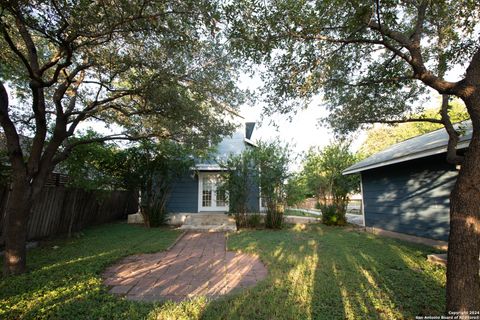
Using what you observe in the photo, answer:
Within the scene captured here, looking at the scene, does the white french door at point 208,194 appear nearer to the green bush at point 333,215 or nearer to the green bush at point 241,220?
the green bush at point 241,220

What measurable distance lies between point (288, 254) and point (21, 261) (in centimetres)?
530

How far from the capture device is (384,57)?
5680 mm

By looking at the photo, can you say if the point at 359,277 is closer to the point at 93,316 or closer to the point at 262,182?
the point at 93,316

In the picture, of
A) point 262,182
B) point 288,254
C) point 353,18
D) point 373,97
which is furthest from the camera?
point 262,182

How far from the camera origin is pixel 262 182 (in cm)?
911

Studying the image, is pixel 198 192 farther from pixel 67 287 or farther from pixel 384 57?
pixel 384 57

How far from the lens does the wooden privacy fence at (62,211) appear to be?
20.6 ft

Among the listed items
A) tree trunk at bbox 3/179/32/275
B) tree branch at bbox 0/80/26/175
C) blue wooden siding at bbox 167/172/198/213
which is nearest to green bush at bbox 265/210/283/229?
blue wooden siding at bbox 167/172/198/213

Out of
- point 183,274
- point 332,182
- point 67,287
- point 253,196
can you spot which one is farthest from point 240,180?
point 67,287

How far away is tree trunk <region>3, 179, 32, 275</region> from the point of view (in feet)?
12.9

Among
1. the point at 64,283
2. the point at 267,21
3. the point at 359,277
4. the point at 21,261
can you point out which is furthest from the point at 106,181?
the point at 359,277

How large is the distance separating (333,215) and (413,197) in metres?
3.56

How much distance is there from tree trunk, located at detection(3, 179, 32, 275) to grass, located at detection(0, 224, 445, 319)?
0.31 meters

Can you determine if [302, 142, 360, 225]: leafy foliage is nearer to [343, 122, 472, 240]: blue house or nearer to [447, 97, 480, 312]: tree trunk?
[343, 122, 472, 240]: blue house
